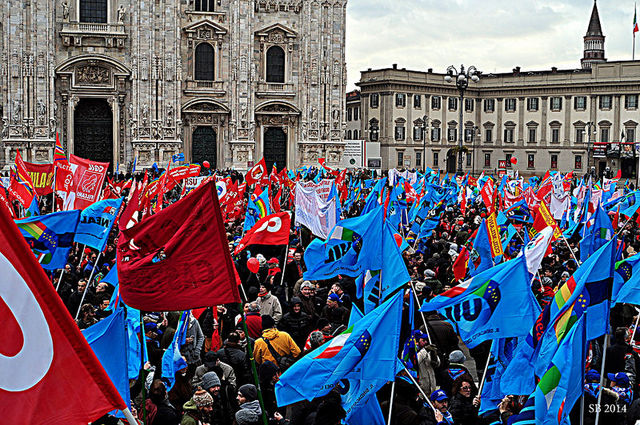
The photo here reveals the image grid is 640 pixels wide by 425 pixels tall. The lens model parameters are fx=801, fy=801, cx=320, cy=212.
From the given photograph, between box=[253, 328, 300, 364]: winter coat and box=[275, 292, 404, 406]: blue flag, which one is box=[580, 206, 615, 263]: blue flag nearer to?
box=[253, 328, 300, 364]: winter coat

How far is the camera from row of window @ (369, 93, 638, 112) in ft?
229

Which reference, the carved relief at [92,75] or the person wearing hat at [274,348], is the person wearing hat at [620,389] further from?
the carved relief at [92,75]

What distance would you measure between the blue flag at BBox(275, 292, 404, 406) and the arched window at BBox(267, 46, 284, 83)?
41.4 metres

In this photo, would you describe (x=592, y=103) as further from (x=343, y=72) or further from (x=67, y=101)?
(x=67, y=101)

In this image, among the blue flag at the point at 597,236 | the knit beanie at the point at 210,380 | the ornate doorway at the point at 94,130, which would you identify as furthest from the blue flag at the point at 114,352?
the ornate doorway at the point at 94,130

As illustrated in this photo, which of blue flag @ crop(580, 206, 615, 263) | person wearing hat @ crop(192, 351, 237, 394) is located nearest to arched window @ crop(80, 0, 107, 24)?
blue flag @ crop(580, 206, 615, 263)

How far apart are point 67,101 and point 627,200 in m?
32.4

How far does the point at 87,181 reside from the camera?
17.4 m

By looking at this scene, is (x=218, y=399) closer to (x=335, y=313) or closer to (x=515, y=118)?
(x=335, y=313)

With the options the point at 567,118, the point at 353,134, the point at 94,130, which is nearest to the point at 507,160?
the point at 567,118

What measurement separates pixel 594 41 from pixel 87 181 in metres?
84.5

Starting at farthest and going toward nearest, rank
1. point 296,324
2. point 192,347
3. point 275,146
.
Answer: point 275,146 → point 296,324 → point 192,347

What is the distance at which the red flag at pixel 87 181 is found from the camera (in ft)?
56.9

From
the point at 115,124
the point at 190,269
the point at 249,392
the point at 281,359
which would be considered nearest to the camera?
the point at 190,269
